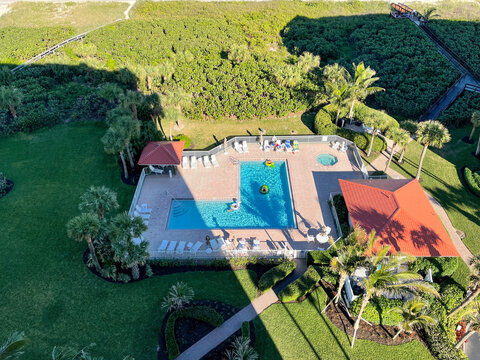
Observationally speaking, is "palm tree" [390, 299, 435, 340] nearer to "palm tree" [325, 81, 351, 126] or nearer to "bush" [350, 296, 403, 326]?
"bush" [350, 296, 403, 326]

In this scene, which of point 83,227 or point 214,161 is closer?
point 83,227

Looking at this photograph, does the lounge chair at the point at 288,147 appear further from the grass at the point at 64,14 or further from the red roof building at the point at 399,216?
the grass at the point at 64,14

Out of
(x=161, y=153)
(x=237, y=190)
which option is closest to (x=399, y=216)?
(x=237, y=190)

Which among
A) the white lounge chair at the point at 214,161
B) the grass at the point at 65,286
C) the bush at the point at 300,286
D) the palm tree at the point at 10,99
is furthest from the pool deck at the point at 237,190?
the palm tree at the point at 10,99

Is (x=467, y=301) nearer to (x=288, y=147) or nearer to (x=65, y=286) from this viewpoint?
(x=288, y=147)

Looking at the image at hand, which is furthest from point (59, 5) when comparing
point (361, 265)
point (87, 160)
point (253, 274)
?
point (361, 265)

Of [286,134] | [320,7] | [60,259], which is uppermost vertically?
[320,7]

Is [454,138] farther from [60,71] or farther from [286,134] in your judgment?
[60,71]

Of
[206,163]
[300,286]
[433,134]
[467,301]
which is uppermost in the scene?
[433,134]
